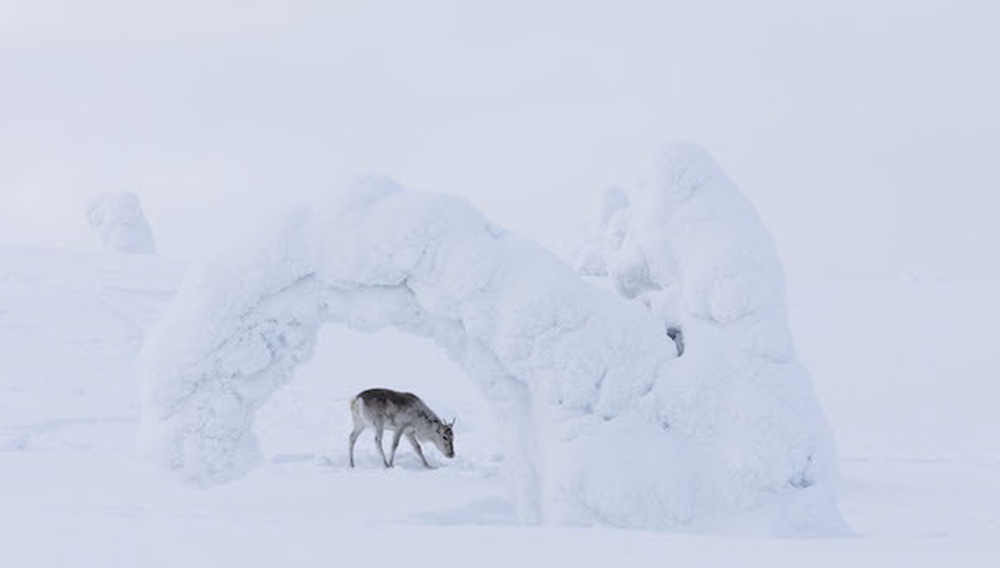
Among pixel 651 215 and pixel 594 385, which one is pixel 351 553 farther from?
pixel 651 215

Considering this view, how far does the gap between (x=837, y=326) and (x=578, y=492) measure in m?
22.7

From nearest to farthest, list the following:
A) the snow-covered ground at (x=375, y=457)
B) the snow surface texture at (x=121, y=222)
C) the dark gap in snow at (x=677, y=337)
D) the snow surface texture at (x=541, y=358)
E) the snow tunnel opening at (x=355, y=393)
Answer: the snow-covered ground at (x=375, y=457) < the snow surface texture at (x=541, y=358) < the dark gap in snow at (x=677, y=337) < the snow tunnel opening at (x=355, y=393) < the snow surface texture at (x=121, y=222)

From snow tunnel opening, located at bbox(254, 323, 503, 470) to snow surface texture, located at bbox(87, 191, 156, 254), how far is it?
1119 centimetres

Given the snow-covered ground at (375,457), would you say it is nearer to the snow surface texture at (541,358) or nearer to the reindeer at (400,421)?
the reindeer at (400,421)

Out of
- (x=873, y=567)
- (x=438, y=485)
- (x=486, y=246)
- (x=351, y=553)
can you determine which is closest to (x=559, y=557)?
(x=351, y=553)

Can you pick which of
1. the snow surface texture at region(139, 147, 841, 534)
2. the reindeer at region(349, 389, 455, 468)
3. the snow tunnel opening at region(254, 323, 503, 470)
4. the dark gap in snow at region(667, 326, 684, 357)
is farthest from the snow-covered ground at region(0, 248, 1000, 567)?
the dark gap in snow at region(667, 326, 684, 357)

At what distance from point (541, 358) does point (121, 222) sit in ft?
101

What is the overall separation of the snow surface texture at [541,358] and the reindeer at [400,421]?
5.53 metres

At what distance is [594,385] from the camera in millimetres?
8391

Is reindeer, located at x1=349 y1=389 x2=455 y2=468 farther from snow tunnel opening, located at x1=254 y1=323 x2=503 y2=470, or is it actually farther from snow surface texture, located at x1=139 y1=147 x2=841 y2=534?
snow surface texture, located at x1=139 y1=147 x2=841 y2=534

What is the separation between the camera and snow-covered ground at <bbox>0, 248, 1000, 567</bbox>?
4777 millimetres

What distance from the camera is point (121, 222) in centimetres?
3591

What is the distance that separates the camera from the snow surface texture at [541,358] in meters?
8.34

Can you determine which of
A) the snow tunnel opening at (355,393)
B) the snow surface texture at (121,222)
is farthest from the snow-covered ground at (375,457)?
the snow surface texture at (121,222)
